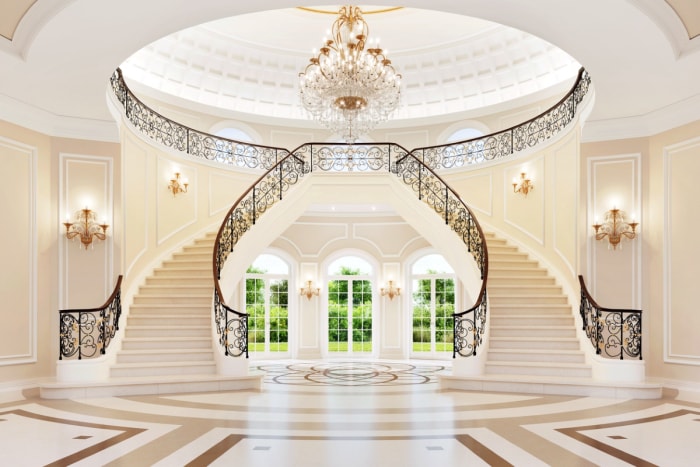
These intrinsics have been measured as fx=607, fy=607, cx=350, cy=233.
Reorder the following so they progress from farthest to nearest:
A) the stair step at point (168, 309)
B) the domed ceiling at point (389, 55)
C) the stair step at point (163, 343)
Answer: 1. the domed ceiling at point (389, 55)
2. the stair step at point (168, 309)
3. the stair step at point (163, 343)

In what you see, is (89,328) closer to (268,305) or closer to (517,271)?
(268,305)

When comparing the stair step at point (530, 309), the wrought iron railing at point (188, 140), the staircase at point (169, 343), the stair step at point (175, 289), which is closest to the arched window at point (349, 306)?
the wrought iron railing at point (188, 140)

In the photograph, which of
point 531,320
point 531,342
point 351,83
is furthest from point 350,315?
point 351,83

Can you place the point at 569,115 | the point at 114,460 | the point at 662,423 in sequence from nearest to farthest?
the point at 114,460 → the point at 662,423 → the point at 569,115

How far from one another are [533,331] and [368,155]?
5084 mm

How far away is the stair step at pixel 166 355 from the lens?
8094 millimetres

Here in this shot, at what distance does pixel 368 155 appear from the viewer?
12242 mm

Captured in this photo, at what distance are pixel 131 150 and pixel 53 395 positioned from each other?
4155 mm

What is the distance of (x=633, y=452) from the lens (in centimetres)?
449

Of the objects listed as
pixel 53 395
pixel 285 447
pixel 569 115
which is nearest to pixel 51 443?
pixel 285 447

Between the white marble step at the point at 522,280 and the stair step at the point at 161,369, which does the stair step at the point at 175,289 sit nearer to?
the stair step at the point at 161,369

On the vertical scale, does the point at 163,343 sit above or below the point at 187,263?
below

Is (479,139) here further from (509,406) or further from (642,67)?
(509,406)

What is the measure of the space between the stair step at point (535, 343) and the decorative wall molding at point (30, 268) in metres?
6.08
